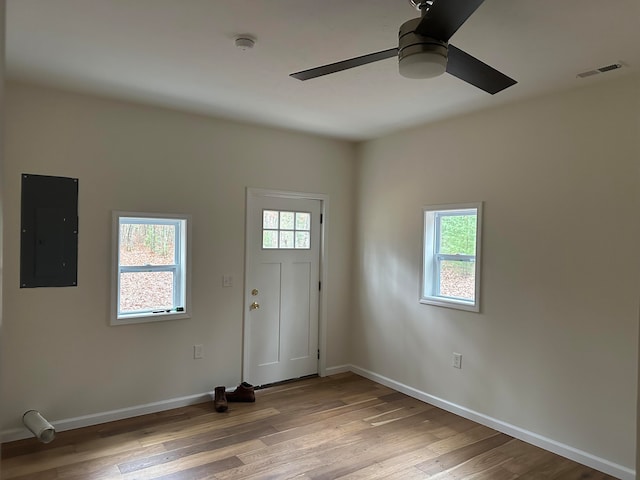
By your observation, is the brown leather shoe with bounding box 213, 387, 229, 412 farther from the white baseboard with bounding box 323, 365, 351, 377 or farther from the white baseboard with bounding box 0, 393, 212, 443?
the white baseboard with bounding box 323, 365, 351, 377

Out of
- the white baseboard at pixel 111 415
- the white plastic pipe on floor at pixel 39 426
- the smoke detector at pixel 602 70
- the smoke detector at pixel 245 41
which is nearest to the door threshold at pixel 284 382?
the white baseboard at pixel 111 415

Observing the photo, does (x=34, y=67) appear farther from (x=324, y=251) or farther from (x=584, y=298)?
(x=584, y=298)

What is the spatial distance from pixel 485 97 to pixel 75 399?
3871 mm

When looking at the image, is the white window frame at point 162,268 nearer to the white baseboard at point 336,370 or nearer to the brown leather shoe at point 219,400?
the brown leather shoe at point 219,400

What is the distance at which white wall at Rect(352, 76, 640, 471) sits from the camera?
2.89 meters

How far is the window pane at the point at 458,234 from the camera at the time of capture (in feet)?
12.7

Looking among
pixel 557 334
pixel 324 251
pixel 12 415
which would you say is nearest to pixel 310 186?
pixel 324 251

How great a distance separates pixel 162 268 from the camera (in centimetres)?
388

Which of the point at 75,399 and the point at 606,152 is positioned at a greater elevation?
the point at 606,152

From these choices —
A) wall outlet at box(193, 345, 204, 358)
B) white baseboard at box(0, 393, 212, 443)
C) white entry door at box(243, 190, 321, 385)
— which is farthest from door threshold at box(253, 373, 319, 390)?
wall outlet at box(193, 345, 204, 358)

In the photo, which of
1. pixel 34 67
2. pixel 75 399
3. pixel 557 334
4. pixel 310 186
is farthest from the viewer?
pixel 310 186

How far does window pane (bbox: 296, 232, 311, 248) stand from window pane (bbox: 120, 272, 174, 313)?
1.36 m

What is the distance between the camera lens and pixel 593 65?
8.90 feet

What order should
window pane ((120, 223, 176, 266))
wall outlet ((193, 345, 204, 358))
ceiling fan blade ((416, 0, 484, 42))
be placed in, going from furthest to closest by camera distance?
wall outlet ((193, 345, 204, 358)), window pane ((120, 223, 176, 266)), ceiling fan blade ((416, 0, 484, 42))
